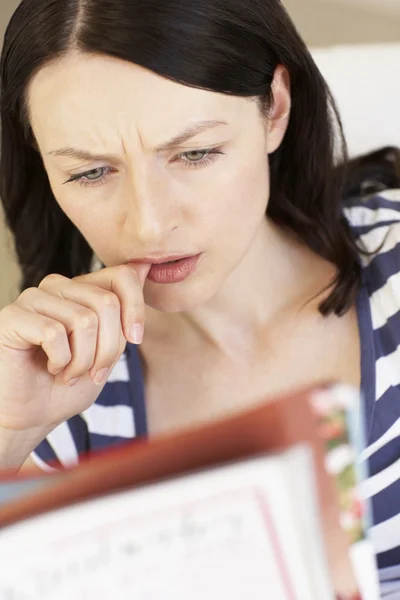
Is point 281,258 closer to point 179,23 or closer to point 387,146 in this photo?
point 387,146

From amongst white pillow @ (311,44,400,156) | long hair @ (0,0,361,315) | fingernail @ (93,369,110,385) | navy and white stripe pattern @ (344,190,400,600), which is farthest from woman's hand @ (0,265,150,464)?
white pillow @ (311,44,400,156)

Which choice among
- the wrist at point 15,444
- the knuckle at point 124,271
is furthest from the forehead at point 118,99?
the wrist at point 15,444

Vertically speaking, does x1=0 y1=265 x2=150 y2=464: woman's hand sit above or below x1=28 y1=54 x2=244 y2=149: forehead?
below

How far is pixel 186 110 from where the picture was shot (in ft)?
2.14

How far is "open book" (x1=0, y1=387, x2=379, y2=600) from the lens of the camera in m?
0.33

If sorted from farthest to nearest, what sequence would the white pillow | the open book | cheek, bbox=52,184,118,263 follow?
the white pillow
cheek, bbox=52,184,118,263
the open book

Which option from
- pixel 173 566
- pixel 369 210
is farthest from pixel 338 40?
pixel 173 566

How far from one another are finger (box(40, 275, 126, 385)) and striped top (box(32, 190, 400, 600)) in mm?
232

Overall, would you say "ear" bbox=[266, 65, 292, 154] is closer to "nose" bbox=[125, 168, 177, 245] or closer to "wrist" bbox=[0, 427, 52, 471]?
"nose" bbox=[125, 168, 177, 245]

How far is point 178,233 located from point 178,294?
0.09 metres

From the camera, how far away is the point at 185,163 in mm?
689

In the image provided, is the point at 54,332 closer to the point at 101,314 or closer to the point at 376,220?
the point at 101,314

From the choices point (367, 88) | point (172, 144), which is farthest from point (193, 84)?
point (367, 88)

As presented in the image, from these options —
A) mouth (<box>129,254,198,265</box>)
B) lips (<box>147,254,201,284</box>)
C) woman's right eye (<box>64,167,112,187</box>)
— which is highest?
woman's right eye (<box>64,167,112,187</box>)
